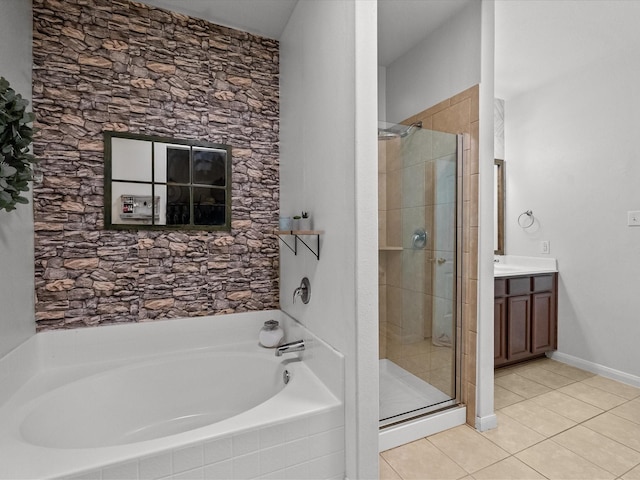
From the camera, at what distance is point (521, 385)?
2645 mm

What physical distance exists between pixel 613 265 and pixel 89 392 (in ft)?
12.5

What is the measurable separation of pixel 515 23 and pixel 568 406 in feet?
8.90

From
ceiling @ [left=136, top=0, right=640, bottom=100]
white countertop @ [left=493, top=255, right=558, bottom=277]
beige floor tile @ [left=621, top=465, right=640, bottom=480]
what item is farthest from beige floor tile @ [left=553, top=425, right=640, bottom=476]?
ceiling @ [left=136, top=0, right=640, bottom=100]

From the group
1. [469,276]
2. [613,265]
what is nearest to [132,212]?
[469,276]

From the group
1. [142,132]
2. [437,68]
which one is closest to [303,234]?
[142,132]

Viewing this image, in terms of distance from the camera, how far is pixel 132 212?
2012 mm

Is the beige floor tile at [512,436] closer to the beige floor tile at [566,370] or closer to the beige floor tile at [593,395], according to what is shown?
the beige floor tile at [593,395]

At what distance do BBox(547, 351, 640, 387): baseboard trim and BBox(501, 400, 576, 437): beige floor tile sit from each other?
971 millimetres

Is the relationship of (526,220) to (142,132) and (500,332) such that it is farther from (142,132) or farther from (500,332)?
(142,132)

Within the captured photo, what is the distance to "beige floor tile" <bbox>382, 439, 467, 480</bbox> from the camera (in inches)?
65.3

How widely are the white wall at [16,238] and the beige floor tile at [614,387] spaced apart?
384 centimetres

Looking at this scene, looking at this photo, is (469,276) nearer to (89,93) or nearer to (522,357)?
(522,357)

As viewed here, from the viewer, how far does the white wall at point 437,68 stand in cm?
211

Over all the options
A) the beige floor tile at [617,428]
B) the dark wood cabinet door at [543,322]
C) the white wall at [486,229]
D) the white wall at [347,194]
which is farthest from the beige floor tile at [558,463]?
the dark wood cabinet door at [543,322]
